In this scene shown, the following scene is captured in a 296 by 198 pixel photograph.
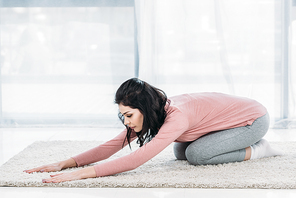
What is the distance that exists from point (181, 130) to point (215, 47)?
1913 mm

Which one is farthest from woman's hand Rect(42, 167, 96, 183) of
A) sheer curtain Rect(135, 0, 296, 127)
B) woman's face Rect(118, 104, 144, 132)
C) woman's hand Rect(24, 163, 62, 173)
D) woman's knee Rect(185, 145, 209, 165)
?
sheer curtain Rect(135, 0, 296, 127)

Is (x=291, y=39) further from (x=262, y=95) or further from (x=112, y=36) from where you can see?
(x=112, y=36)

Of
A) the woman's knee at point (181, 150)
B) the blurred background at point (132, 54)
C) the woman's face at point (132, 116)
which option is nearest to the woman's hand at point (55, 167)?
the woman's face at point (132, 116)

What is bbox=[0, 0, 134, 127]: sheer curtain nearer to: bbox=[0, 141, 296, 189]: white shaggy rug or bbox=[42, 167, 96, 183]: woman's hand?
bbox=[0, 141, 296, 189]: white shaggy rug

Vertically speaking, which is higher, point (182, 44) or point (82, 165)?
point (182, 44)

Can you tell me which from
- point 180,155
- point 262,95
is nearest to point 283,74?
point 262,95

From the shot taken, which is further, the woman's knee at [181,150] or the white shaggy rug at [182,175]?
the woman's knee at [181,150]

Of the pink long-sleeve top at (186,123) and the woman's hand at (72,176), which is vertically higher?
the pink long-sleeve top at (186,123)

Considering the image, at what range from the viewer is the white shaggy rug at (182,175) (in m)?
1.89

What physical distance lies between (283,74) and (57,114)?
2.28 metres

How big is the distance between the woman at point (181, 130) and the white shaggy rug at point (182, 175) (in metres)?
0.06

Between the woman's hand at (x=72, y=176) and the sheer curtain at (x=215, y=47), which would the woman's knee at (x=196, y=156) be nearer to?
the woman's hand at (x=72, y=176)

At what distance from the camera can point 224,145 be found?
221cm

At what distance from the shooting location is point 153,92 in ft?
6.53
